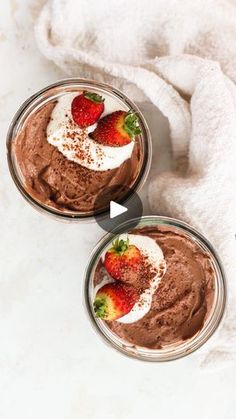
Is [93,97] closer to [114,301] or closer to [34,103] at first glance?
[34,103]

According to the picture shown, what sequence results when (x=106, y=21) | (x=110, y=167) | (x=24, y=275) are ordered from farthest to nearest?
(x=24, y=275), (x=106, y=21), (x=110, y=167)

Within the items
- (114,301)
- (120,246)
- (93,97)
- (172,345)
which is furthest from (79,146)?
(172,345)

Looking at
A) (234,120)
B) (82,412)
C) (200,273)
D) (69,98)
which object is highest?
(234,120)

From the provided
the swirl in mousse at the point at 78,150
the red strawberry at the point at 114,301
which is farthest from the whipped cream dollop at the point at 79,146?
the red strawberry at the point at 114,301

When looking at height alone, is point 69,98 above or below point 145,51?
below

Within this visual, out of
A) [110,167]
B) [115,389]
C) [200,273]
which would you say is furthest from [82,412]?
[110,167]

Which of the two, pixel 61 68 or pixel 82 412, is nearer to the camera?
pixel 61 68

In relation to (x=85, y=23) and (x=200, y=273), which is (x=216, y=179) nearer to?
(x=200, y=273)
